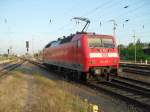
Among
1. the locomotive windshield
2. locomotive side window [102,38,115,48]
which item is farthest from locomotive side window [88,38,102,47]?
locomotive side window [102,38,115,48]

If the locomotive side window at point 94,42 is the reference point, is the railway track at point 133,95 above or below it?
below

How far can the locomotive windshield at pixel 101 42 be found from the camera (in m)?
17.4

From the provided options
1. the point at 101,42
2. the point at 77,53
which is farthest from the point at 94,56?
the point at 77,53

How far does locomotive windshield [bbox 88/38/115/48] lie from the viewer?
17391 mm

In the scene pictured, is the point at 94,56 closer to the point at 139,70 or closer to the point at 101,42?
the point at 101,42

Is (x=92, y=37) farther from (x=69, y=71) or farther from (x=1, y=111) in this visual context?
(x=1, y=111)

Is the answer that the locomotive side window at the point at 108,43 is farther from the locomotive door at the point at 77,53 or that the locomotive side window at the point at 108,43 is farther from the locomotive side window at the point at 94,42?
the locomotive door at the point at 77,53

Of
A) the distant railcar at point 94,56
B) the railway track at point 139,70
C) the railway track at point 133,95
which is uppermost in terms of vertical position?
the distant railcar at point 94,56

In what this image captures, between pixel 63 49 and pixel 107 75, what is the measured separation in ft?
18.9

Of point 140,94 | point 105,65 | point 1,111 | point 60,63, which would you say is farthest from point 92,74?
point 1,111

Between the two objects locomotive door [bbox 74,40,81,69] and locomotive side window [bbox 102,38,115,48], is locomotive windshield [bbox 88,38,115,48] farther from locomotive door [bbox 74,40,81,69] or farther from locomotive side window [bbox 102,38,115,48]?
locomotive door [bbox 74,40,81,69]

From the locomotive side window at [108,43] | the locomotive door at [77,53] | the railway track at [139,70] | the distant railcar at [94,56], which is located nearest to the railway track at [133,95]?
the distant railcar at [94,56]

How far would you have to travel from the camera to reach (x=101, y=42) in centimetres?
1772

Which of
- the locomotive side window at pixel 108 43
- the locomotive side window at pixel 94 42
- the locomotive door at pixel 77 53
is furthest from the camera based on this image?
the locomotive side window at pixel 108 43
